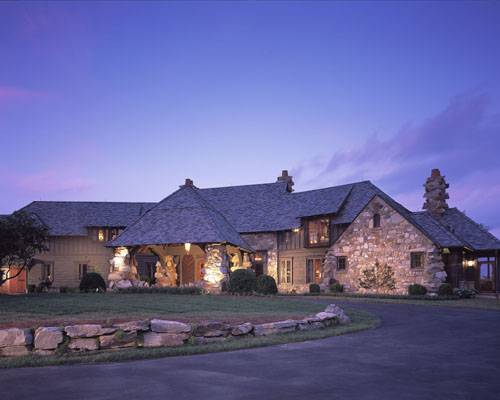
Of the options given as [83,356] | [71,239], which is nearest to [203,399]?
[83,356]

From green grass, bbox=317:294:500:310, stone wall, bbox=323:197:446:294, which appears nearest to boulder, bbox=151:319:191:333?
green grass, bbox=317:294:500:310

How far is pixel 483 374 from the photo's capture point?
29.9 feet

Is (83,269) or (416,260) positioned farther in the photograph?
(83,269)

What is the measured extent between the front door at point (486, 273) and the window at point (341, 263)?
8385mm

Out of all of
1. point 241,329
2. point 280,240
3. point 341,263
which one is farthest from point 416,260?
point 241,329

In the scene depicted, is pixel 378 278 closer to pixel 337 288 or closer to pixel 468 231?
pixel 337 288

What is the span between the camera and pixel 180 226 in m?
37.2

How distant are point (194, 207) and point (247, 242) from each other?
6.57 meters

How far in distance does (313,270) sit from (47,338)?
31472 mm

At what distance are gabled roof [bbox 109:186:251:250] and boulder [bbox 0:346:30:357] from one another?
23465mm

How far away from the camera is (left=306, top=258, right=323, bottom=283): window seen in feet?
135

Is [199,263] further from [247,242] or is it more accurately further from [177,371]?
[177,371]

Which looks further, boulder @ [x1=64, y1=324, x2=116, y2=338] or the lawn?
the lawn

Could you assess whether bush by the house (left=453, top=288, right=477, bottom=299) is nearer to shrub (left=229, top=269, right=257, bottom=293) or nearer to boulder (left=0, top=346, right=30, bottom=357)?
shrub (left=229, top=269, right=257, bottom=293)
